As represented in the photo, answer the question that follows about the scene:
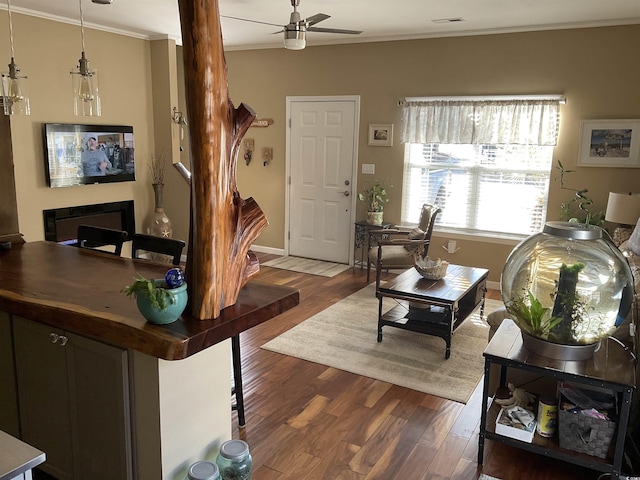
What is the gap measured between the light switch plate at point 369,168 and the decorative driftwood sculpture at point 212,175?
4.43 m

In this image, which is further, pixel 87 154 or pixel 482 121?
pixel 87 154

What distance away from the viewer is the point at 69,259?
9.45 ft

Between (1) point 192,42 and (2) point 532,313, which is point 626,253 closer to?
(2) point 532,313

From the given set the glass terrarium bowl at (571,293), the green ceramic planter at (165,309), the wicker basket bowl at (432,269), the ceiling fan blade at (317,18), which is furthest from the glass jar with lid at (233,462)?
the ceiling fan blade at (317,18)

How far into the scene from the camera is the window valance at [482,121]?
17.4ft

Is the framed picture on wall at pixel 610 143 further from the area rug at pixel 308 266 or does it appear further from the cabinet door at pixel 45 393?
the cabinet door at pixel 45 393

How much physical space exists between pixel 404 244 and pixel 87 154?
3.56 meters

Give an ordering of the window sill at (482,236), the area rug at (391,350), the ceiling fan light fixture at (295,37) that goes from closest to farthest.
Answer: the area rug at (391,350) → the ceiling fan light fixture at (295,37) → the window sill at (482,236)

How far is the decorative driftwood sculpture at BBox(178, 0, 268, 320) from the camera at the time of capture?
1.77 m

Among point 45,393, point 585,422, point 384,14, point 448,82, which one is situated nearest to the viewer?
point 45,393

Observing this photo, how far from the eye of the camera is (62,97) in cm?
555

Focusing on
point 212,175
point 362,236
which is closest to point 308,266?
point 362,236

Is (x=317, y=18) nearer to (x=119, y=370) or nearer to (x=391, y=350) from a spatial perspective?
(x=391, y=350)

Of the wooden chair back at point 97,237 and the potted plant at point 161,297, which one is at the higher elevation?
the potted plant at point 161,297
